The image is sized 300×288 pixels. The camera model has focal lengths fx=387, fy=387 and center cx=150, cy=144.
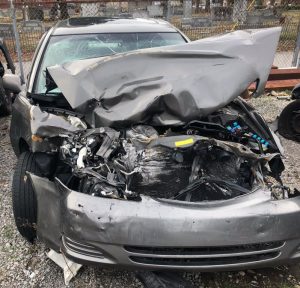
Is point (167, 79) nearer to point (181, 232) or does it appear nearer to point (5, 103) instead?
point (181, 232)

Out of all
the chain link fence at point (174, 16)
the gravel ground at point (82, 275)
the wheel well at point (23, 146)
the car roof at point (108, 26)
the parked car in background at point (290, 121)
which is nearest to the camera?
the gravel ground at point (82, 275)

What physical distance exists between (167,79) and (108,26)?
60.6 inches

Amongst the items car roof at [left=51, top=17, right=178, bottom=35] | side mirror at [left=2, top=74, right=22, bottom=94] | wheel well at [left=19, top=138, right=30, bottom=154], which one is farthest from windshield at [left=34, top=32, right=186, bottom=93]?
wheel well at [left=19, top=138, right=30, bottom=154]

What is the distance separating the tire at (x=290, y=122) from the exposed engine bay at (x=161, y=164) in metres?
1.94

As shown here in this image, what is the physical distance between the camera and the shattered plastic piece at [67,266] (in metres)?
2.68

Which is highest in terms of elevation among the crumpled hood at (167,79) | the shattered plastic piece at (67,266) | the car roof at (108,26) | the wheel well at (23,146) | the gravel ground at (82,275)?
the car roof at (108,26)

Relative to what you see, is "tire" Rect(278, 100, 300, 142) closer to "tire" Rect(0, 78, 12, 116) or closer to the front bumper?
the front bumper

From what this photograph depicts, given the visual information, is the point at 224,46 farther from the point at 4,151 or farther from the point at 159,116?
the point at 4,151

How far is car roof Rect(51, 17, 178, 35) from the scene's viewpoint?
4.07 meters

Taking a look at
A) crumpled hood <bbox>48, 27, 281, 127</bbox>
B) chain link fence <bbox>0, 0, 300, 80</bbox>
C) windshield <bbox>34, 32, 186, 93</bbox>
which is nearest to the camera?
crumpled hood <bbox>48, 27, 281, 127</bbox>

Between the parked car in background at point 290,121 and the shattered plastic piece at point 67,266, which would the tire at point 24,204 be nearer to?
the shattered plastic piece at point 67,266

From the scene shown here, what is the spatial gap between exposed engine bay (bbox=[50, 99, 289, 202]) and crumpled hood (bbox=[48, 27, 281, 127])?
0.13 metres

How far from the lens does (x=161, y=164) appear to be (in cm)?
257

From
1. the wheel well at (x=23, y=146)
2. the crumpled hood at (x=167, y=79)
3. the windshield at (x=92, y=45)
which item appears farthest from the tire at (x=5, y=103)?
the crumpled hood at (x=167, y=79)
